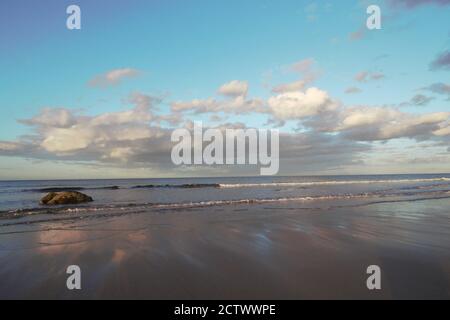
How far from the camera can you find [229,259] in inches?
251

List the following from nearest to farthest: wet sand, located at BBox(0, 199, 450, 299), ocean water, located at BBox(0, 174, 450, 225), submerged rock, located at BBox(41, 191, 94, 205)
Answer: wet sand, located at BBox(0, 199, 450, 299) < ocean water, located at BBox(0, 174, 450, 225) < submerged rock, located at BBox(41, 191, 94, 205)

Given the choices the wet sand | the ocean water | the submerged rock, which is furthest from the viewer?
the submerged rock

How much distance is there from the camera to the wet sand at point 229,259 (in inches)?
180

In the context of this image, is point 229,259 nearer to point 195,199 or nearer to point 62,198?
point 195,199

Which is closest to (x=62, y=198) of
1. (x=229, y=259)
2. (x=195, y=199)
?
(x=195, y=199)

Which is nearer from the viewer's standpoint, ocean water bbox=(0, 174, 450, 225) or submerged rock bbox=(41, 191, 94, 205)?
ocean water bbox=(0, 174, 450, 225)

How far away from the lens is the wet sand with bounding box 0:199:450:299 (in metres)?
4.58

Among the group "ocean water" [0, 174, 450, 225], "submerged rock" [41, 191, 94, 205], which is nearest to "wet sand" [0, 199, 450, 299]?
"ocean water" [0, 174, 450, 225]

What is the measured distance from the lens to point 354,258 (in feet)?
20.5

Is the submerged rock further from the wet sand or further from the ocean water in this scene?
the wet sand

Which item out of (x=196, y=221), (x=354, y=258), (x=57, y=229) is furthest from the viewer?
(x=196, y=221)
